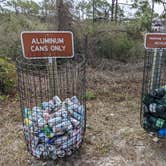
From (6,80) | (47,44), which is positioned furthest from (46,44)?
(6,80)

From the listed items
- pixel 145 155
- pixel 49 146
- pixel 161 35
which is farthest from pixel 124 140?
pixel 161 35

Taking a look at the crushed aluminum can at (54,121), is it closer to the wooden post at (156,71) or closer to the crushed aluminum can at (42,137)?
the crushed aluminum can at (42,137)

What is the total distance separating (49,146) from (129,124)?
43.2 inches

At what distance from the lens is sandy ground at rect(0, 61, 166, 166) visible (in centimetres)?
184

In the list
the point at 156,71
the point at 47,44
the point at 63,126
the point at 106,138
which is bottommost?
the point at 106,138

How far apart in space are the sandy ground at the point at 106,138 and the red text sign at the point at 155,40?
0.93 m

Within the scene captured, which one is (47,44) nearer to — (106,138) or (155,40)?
(155,40)

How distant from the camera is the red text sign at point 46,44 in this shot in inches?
65.4

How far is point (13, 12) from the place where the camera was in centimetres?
554

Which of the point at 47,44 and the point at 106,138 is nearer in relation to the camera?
the point at 47,44

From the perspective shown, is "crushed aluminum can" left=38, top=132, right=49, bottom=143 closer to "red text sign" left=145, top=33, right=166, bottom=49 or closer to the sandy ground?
the sandy ground

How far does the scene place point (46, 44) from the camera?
169 cm

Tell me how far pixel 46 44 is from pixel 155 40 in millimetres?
1033

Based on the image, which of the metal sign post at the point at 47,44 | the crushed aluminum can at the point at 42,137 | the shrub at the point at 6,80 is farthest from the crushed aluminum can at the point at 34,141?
the shrub at the point at 6,80
